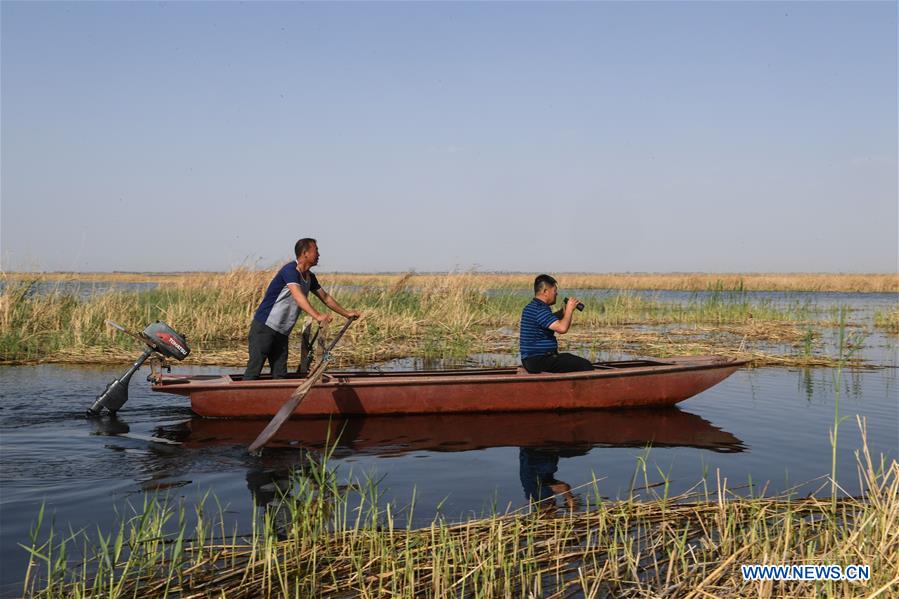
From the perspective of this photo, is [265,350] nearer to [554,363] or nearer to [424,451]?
[424,451]

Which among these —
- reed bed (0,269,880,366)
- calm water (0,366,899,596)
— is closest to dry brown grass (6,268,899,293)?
reed bed (0,269,880,366)

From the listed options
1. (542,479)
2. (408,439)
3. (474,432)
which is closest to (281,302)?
(408,439)

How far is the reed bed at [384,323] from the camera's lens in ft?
42.0

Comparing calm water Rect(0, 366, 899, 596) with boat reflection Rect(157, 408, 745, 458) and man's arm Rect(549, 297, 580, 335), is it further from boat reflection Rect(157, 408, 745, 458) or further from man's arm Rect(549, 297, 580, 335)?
man's arm Rect(549, 297, 580, 335)

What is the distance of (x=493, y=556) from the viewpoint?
3.55 metres

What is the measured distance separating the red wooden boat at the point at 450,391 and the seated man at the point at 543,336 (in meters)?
0.18

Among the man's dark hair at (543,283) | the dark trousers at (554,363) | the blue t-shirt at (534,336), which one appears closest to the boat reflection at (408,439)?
the dark trousers at (554,363)

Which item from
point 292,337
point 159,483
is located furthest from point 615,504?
point 292,337

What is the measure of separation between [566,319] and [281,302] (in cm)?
298

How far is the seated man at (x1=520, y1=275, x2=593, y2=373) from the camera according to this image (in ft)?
26.2

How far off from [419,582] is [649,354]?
976 cm

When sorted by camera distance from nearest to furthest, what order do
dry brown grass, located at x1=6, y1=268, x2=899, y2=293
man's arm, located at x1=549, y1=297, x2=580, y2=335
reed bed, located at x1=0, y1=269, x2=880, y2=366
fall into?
man's arm, located at x1=549, y1=297, x2=580, y2=335, reed bed, located at x1=0, y1=269, x2=880, y2=366, dry brown grass, located at x1=6, y1=268, x2=899, y2=293

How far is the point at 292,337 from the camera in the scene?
15.4 meters

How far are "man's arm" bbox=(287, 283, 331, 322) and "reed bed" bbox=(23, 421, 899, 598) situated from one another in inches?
118
